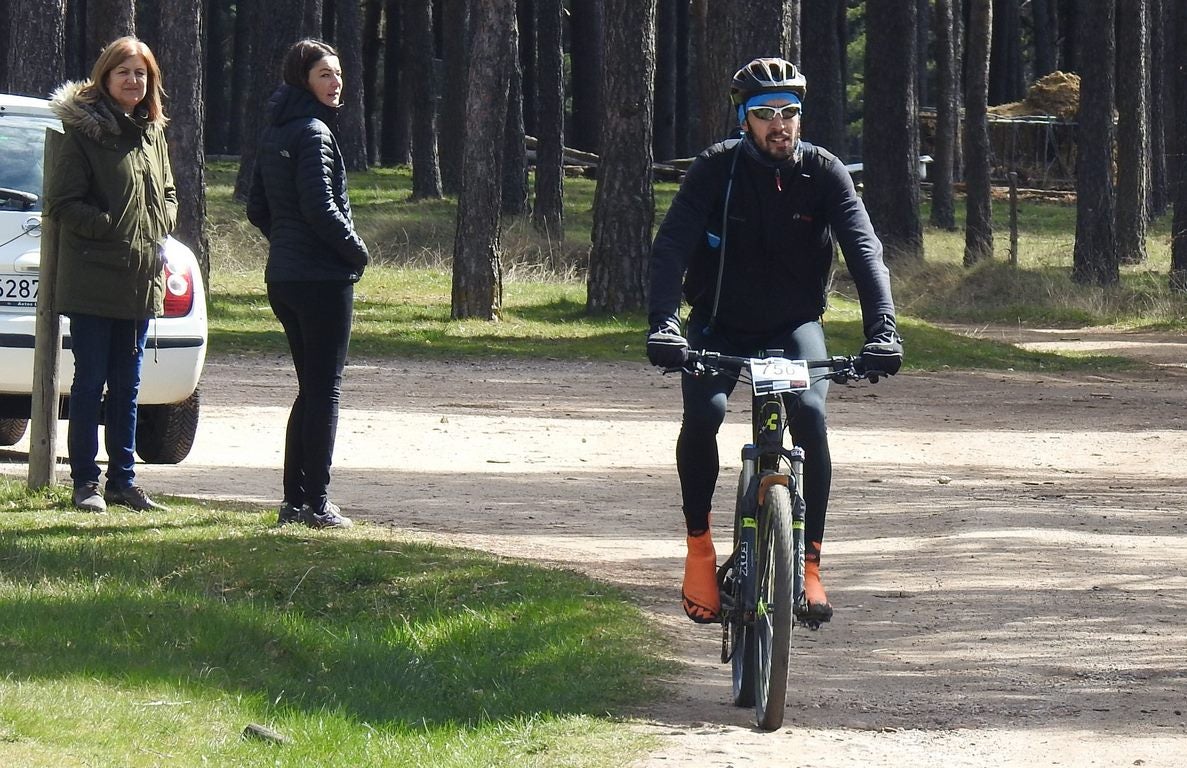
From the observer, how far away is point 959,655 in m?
6.74

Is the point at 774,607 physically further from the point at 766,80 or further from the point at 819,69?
the point at 819,69

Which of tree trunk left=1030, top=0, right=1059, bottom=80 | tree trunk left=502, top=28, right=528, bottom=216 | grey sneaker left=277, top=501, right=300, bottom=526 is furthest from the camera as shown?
tree trunk left=1030, top=0, right=1059, bottom=80

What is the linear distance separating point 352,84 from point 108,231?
35.9 m

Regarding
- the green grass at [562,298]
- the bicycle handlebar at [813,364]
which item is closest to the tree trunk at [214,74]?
the green grass at [562,298]

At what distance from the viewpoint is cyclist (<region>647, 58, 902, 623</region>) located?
19.2 ft

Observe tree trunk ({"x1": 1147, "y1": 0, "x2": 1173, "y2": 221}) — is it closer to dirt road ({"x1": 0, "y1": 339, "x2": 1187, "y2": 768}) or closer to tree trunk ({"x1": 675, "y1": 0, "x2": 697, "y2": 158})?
tree trunk ({"x1": 675, "y1": 0, "x2": 697, "y2": 158})

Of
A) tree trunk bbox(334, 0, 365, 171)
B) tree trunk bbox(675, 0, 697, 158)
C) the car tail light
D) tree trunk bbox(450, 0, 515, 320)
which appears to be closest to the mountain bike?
the car tail light

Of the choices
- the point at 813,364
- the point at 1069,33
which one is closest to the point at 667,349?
the point at 813,364

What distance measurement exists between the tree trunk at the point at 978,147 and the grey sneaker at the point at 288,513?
2251 centimetres

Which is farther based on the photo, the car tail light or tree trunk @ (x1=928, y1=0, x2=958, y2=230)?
tree trunk @ (x1=928, y1=0, x2=958, y2=230)

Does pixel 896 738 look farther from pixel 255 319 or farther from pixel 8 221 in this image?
pixel 255 319

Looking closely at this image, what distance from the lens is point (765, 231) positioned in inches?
233

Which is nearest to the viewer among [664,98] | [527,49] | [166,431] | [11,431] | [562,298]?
[166,431]

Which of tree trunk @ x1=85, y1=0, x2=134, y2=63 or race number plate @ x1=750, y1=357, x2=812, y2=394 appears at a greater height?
tree trunk @ x1=85, y1=0, x2=134, y2=63
